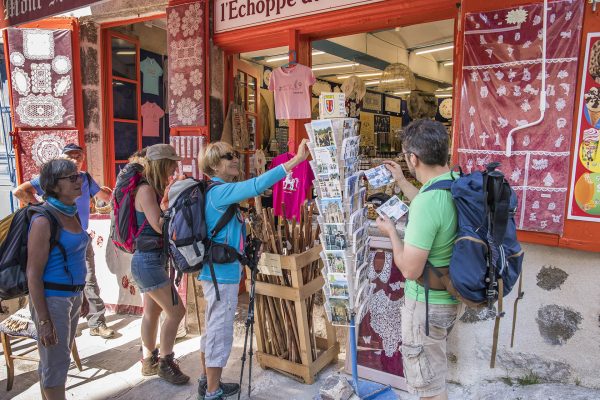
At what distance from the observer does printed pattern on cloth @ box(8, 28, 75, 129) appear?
552 cm

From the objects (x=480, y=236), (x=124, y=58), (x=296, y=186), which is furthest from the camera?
(x=124, y=58)

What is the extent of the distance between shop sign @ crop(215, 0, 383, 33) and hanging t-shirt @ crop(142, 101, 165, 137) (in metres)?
2.42

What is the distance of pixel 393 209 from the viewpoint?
237 cm

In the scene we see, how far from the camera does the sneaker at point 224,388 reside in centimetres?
311

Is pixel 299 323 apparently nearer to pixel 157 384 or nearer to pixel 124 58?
pixel 157 384

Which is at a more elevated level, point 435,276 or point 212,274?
point 435,276

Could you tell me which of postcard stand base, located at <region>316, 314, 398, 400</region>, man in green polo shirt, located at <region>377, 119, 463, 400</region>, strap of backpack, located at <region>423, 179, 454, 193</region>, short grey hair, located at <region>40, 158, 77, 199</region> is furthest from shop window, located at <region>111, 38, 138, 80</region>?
strap of backpack, located at <region>423, 179, 454, 193</region>

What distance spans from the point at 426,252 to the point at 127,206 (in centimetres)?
226

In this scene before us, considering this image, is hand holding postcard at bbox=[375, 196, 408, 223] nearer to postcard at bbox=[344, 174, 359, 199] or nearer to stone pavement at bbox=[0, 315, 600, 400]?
postcard at bbox=[344, 174, 359, 199]

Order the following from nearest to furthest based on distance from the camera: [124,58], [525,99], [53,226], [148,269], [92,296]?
[53,226]
[525,99]
[148,269]
[92,296]
[124,58]

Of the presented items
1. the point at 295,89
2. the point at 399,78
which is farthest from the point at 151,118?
the point at 399,78


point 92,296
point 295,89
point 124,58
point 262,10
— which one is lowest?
point 92,296

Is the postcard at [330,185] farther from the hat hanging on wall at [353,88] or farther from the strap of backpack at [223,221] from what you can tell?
the hat hanging on wall at [353,88]

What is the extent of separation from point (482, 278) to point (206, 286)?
5.90 feet
